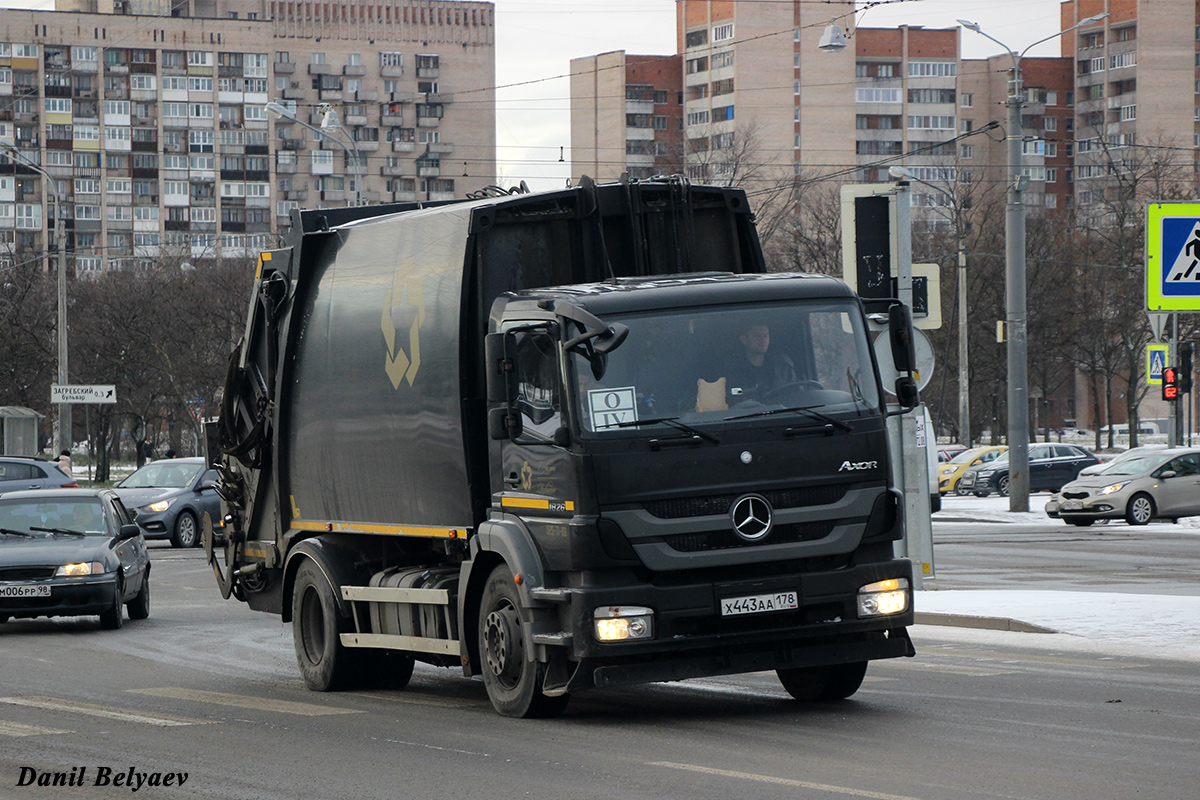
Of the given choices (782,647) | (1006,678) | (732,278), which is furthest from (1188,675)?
(732,278)

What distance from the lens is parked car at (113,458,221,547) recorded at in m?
32.5

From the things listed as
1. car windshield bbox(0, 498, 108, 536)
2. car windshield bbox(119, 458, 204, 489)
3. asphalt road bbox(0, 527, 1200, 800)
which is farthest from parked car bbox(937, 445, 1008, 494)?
asphalt road bbox(0, 527, 1200, 800)

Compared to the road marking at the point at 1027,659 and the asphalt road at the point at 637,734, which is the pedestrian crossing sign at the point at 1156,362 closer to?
the asphalt road at the point at 637,734

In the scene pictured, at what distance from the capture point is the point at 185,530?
32.8m

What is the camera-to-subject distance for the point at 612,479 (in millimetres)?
9375

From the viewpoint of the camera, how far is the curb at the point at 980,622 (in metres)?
15.1

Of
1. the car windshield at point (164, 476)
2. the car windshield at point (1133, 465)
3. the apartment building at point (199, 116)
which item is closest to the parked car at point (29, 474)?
the car windshield at point (164, 476)

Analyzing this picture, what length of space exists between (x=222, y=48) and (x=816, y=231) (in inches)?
2652

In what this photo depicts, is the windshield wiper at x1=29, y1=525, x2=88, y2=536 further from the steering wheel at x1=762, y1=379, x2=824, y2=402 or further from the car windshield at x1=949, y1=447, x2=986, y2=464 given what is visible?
the car windshield at x1=949, y1=447, x2=986, y2=464

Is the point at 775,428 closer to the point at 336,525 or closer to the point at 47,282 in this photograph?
the point at 336,525

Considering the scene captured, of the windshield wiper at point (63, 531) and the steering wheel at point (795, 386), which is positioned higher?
the steering wheel at point (795, 386)

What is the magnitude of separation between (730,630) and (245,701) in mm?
3852

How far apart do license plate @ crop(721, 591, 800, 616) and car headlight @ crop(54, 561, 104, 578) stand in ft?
32.5

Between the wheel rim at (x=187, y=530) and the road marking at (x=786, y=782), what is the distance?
25.6 metres
